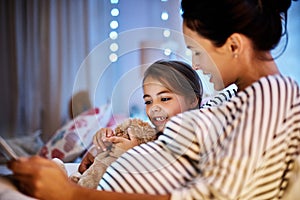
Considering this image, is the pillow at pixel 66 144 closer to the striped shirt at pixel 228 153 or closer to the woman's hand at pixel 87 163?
the woman's hand at pixel 87 163

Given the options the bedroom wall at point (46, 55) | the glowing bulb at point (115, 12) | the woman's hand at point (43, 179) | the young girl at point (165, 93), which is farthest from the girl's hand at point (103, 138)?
the bedroom wall at point (46, 55)

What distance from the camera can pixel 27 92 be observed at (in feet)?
6.23

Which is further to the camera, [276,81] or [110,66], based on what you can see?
[110,66]

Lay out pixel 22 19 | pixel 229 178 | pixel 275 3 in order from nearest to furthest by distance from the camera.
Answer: pixel 229 178
pixel 275 3
pixel 22 19

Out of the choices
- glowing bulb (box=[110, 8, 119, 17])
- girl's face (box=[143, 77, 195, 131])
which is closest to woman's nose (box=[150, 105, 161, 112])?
girl's face (box=[143, 77, 195, 131])

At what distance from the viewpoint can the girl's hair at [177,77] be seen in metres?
0.71

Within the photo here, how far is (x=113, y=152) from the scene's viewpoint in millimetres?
723

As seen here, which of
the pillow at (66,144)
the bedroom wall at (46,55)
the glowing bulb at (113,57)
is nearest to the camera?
the glowing bulb at (113,57)

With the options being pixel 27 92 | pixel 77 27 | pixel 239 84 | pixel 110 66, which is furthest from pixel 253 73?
pixel 27 92

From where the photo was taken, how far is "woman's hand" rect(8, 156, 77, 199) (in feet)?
1.70

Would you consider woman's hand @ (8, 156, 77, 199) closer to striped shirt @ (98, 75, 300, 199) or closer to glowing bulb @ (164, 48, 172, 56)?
striped shirt @ (98, 75, 300, 199)

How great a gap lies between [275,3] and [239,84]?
0.42 ft

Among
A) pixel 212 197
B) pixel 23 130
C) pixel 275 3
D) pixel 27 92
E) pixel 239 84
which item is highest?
pixel 275 3

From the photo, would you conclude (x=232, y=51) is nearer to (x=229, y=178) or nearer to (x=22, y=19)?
(x=229, y=178)
